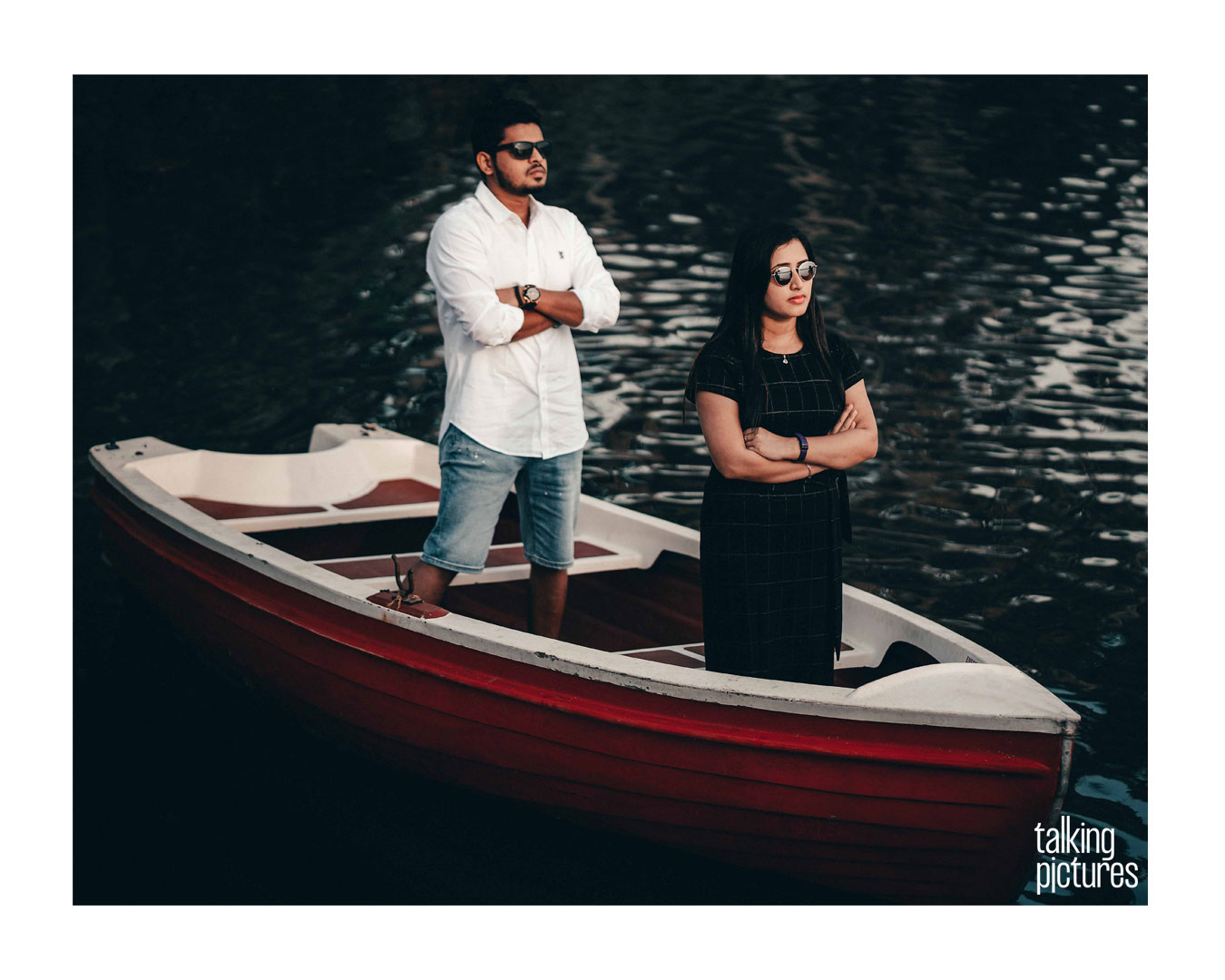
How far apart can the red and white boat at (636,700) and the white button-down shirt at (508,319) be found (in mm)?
647

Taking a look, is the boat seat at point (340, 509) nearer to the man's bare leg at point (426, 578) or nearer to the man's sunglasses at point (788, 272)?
the man's bare leg at point (426, 578)

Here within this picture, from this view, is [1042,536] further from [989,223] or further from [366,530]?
[989,223]

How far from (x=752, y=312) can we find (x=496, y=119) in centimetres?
116

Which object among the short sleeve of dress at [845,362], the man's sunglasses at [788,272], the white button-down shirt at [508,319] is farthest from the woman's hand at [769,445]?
the white button-down shirt at [508,319]

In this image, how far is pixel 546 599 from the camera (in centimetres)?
486

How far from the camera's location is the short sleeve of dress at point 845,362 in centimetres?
388

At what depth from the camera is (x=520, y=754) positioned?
446cm

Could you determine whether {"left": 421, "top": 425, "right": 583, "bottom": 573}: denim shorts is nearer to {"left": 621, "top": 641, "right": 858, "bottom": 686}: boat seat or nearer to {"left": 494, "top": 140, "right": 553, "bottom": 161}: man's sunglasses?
{"left": 621, "top": 641, "right": 858, "bottom": 686}: boat seat

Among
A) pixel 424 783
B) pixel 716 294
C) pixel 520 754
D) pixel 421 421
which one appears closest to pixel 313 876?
pixel 424 783

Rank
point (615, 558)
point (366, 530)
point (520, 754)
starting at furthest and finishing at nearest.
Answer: point (366, 530)
point (615, 558)
point (520, 754)

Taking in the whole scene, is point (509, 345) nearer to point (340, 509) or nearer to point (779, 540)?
point (779, 540)

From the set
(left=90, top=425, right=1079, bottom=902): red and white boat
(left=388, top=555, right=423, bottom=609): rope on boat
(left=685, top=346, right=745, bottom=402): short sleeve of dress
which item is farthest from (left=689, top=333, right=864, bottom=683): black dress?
(left=388, top=555, right=423, bottom=609): rope on boat

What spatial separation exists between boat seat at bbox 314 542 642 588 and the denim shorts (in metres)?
0.84

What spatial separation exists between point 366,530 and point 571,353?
2.08 metres
